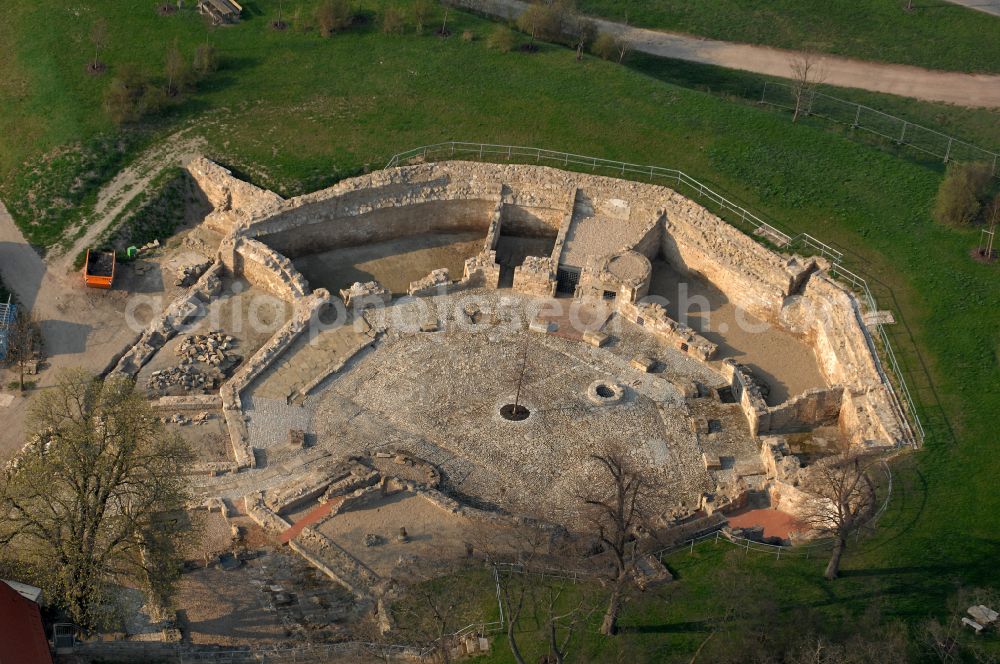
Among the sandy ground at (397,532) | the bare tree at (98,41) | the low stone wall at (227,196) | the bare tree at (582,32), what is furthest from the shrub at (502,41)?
the sandy ground at (397,532)

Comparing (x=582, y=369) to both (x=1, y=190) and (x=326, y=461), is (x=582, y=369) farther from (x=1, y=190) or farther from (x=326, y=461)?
(x=1, y=190)

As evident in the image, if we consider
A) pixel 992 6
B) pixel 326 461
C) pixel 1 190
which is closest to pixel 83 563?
pixel 326 461

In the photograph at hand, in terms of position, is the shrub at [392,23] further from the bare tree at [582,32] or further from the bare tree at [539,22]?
the bare tree at [582,32]

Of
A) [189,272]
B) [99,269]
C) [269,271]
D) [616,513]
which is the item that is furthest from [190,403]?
[616,513]

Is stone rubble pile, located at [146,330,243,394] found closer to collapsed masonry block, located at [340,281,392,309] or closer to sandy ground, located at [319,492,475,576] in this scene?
collapsed masonry block, located at [340,281,392,309]

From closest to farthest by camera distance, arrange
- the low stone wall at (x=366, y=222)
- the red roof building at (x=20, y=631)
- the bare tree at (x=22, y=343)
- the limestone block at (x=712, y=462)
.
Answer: the red roof building at (x=20, y=631), the limestone block at (x=712, y=462), the bare tree at (x=22, y=343), the low stone wall at (x=366, y=222)

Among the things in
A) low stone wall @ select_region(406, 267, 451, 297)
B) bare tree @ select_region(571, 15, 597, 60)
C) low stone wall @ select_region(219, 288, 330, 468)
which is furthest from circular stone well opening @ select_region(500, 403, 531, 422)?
bare tree @ select_region(571, 15, 597, 60)
